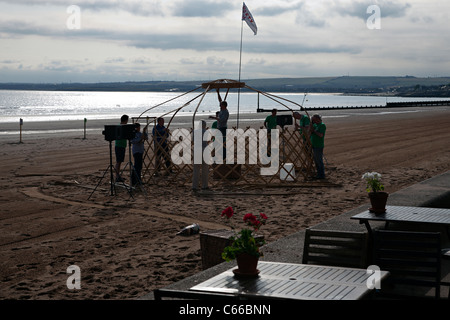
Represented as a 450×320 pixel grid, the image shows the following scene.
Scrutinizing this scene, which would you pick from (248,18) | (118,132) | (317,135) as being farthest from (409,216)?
(248,18)

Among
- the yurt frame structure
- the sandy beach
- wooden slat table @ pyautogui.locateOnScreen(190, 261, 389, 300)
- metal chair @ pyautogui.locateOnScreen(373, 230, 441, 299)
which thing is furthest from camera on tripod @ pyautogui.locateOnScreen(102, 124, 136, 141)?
wooden slat table @ pyautogui.locateOnScreen(190, 261, 389, 300)

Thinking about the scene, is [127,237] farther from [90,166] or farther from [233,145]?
[90,166]

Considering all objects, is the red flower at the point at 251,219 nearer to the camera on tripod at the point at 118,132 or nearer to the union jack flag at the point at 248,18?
the camera on tripod at the point at 118,132

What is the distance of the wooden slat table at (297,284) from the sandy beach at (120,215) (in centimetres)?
184

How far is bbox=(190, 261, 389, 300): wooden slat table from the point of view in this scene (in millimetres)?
3805

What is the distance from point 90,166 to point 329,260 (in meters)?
11.8

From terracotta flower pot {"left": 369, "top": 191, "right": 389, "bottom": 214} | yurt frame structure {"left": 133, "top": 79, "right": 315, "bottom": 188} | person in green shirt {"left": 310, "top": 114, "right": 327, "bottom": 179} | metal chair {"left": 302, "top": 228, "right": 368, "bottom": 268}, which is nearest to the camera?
metal chair {"left": 302, "top": 228, "right": 368, "bottom": 268}

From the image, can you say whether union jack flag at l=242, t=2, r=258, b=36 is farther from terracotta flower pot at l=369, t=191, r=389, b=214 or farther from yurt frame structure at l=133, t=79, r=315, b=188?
terracotta flower pot at l=369, t=191, r=389, b=214

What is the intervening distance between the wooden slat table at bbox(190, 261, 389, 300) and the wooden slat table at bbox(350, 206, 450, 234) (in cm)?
171

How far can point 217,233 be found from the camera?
21.4 ft

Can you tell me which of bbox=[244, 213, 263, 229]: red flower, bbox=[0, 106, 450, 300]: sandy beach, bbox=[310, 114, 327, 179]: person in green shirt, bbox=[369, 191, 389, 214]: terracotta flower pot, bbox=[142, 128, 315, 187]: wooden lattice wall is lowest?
bbox=[0, 106, 450, 300]: sandy beach
